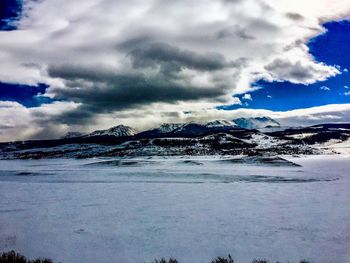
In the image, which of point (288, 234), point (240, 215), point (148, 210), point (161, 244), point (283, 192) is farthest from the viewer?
point (283, 192)

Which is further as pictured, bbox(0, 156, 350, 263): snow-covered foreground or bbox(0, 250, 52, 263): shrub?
bbox(0, 156, 350, 263): snow-covered foreground

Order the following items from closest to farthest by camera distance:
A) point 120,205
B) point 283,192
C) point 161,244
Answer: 1. point 161,244
2. point 120,205
3. point 283,192

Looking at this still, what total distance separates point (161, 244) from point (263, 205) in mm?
8414

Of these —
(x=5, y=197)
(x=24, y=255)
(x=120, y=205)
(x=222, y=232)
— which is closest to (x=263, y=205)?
(x=222, y=232)

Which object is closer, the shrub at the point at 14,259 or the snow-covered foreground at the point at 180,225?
the shrub at the point at 14,259

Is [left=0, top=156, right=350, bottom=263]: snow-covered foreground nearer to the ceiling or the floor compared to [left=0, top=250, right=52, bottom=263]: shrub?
nearer to the floor

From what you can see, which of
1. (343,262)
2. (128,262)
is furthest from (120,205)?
(343,262)

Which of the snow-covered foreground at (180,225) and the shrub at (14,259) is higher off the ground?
the shrub at (14,259)

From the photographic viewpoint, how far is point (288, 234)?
13594mm

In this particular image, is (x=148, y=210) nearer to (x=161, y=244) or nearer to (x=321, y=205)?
(x=161, y=244)

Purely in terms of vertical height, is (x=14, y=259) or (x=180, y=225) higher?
(x=14, y=259)

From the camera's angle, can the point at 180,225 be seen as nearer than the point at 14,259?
No

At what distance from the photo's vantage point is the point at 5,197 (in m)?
24.6

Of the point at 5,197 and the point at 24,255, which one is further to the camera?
the point at 5,197
